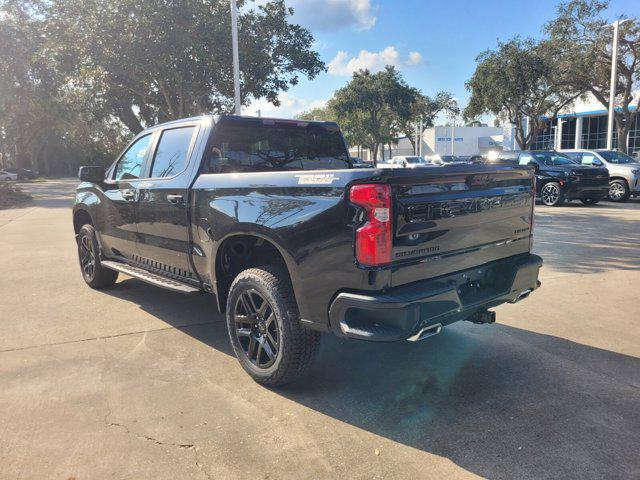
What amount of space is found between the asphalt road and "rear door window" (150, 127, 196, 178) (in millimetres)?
1534

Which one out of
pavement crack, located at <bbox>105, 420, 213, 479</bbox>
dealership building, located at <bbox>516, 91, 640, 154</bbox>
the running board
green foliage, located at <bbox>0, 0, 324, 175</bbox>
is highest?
green foliage, located at <bbox>0, 0, 324, 175</bbox>

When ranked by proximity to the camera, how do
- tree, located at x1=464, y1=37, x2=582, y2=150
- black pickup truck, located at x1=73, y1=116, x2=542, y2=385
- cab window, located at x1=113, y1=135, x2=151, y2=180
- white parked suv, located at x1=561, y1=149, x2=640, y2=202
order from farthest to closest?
tree, located at x1=464, y1=37, x2=582, y2=150 < white parked suv, located at x1=561, y1=149, x2=640, y2=202 < cab window, located at x1=113, y1=135, x2=151, y2=180 < black pickup truck, located at x1=73, y1=116, x2=542, y2=385

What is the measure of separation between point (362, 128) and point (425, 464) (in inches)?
1980

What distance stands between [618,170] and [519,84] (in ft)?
41.9

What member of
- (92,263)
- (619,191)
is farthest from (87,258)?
(619,191)

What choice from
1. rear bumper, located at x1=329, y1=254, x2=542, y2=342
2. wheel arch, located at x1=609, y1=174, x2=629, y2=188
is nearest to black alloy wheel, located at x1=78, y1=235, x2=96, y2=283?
rear bumper, located at x1=329, y1=254, x2=542, y2=342

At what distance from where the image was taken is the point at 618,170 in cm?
1622

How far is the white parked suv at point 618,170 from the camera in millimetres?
16047

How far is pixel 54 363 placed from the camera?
4.15 metres

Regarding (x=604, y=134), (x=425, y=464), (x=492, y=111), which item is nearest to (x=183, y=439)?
(x=425, y=464)

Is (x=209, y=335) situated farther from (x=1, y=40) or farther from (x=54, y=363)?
(x=1, y=40)

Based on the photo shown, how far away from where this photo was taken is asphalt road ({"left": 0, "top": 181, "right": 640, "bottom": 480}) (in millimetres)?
2797

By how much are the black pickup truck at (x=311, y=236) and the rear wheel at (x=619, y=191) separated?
14.6 metres

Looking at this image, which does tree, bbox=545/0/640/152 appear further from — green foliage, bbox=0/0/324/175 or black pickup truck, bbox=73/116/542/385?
black pickup truck, bbox=73/116/542/385
